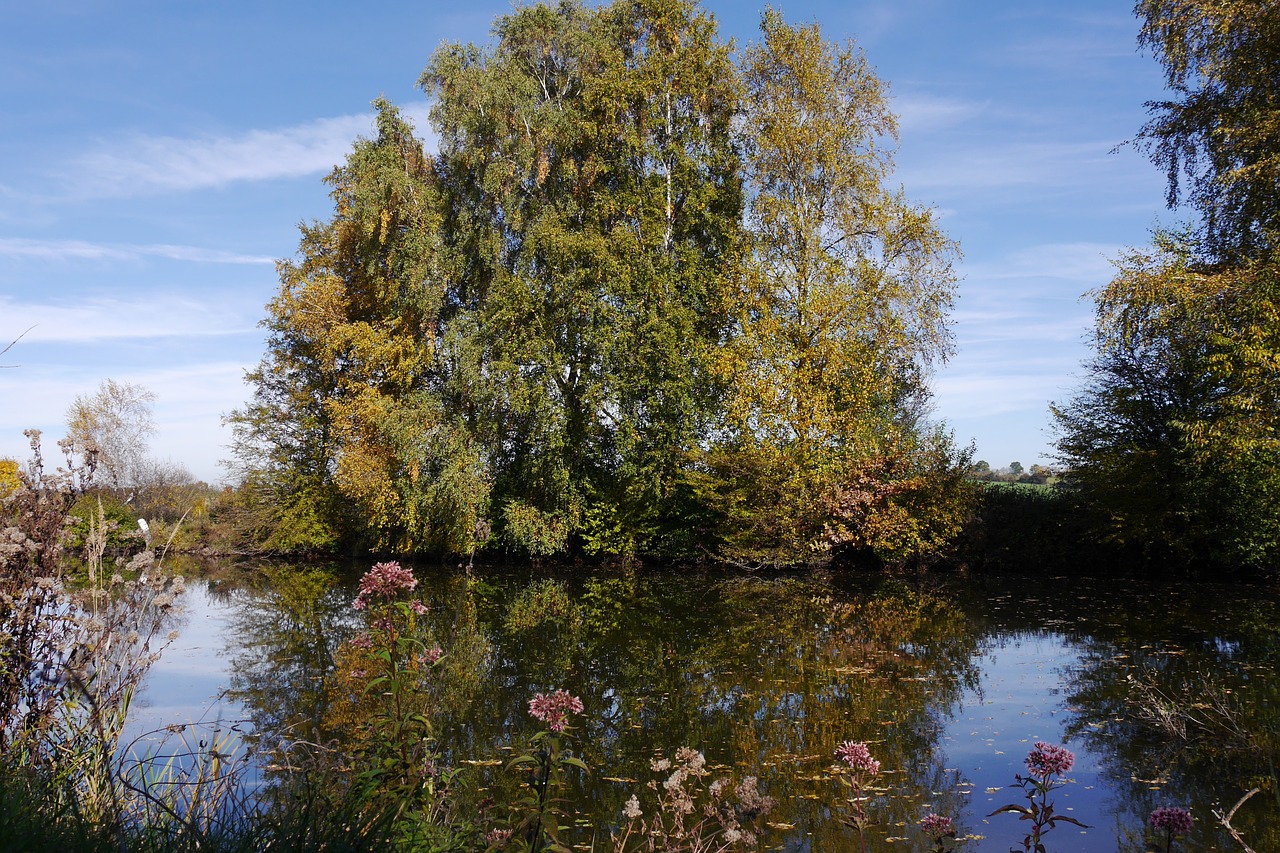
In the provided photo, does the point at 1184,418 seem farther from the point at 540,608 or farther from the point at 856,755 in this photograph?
the point at 856,755

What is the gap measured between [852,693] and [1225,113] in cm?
1315

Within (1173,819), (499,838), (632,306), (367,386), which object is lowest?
(499,838)

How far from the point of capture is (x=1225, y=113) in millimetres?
14969

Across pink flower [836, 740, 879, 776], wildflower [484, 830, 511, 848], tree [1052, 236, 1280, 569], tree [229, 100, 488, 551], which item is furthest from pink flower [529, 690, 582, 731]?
tree [229, 100, 488, 551]

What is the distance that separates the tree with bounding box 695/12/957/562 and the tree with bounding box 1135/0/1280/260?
5020 millimetres

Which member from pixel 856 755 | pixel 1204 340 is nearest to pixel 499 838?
pixel 856 755

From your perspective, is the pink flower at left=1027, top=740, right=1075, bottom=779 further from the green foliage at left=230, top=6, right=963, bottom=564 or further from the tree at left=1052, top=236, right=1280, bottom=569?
the green foliage at left=230, top=6, right=963, bottom=564

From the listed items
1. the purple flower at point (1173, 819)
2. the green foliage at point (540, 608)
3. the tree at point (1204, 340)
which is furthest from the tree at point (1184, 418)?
the purple flower at point (1173, 819)

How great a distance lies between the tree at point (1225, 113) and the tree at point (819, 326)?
5.02m

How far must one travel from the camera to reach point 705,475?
67.2ft

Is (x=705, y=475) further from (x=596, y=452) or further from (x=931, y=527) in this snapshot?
(x=931, y=527)

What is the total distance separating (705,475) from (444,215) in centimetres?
1041

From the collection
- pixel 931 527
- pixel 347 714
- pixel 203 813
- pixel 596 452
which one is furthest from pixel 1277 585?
pixel 203 813

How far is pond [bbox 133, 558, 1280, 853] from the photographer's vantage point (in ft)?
18.2
